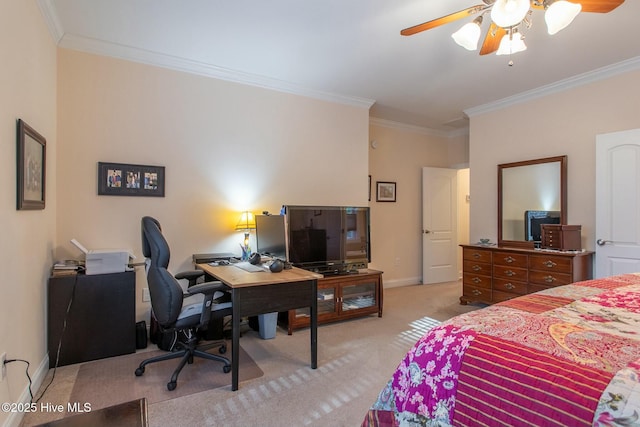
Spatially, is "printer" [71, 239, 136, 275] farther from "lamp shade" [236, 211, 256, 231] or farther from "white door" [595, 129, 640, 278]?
"white door" [595, 129, 640, 278]

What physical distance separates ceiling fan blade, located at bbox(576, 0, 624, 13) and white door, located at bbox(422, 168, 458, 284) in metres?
3.92

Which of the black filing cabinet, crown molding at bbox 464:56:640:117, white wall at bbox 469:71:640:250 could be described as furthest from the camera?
white wall at bbox 469:71:640:250

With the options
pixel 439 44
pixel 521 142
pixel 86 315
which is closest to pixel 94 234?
pixel 86 315

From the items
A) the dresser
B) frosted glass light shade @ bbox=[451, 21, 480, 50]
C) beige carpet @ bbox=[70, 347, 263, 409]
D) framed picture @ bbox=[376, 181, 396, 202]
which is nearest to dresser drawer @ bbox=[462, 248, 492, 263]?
the dresser

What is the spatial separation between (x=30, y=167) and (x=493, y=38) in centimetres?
320

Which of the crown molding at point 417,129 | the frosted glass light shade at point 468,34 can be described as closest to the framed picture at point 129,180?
the frosted glass light shade at point 468,34

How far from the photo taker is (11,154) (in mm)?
1873

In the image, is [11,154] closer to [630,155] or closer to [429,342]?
[429,342]

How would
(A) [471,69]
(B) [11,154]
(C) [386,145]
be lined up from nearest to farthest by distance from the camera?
1. (B) [11,154]
2. (A) [471,69]
3. (C) [386,145]

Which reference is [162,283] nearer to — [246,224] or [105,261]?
[105,261]

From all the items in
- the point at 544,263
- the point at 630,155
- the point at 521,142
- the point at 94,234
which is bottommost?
the point at 544,263

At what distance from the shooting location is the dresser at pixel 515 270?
3.43 metres

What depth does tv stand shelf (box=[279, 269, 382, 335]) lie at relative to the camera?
351cm

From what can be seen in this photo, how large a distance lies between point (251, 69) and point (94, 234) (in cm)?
222
